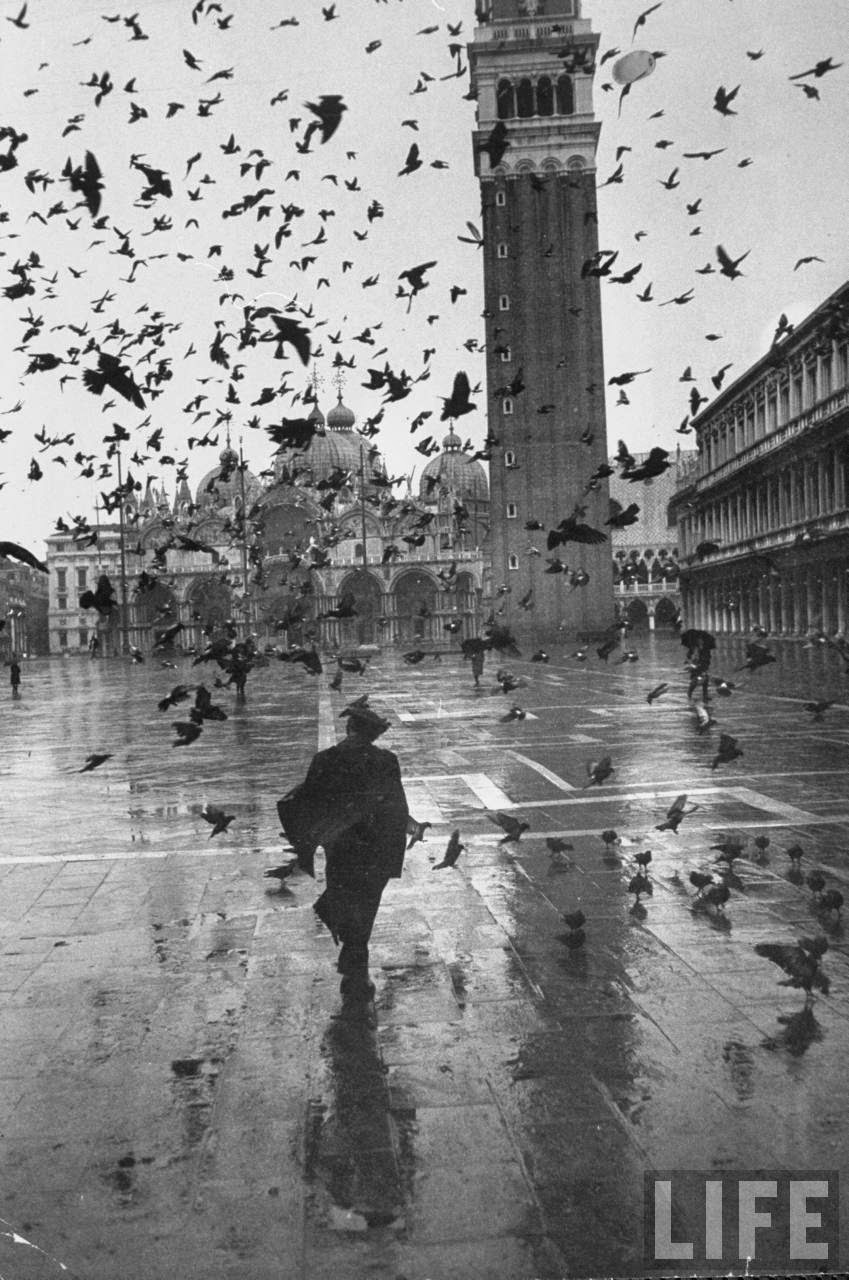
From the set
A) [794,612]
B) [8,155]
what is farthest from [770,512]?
[8,155]

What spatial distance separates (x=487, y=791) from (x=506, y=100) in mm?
60770

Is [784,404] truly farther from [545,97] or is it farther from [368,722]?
[368,722]

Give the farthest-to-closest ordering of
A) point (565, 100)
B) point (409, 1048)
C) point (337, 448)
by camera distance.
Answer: point (337, 448) → point (565, 100) → point (409, 1048)

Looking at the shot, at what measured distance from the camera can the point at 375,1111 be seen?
13.3ft

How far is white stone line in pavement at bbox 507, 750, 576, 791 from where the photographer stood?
11.4 m

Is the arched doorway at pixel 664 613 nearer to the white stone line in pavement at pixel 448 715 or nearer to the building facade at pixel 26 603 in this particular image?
the building facade at pixel 26 603

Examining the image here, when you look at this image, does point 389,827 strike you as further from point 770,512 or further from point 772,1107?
point 770,512

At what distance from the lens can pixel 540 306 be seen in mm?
64938

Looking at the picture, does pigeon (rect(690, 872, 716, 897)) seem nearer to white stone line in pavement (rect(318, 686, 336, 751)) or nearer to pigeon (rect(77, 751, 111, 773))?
pigeon (rect(77, 751, 111, 773))

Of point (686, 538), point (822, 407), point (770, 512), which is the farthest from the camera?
point (686, 538)

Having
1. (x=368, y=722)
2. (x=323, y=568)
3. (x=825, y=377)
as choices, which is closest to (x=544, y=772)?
(x=368, y=722)

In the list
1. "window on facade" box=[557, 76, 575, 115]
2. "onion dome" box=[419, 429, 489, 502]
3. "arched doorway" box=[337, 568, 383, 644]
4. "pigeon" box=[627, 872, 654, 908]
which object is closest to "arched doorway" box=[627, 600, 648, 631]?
"onion dome" box=[419, 429, 489, 502]

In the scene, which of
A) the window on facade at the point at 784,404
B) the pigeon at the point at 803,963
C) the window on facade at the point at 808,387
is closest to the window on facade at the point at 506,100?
the window on facade at the point at 784,404

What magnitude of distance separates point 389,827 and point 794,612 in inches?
1782
